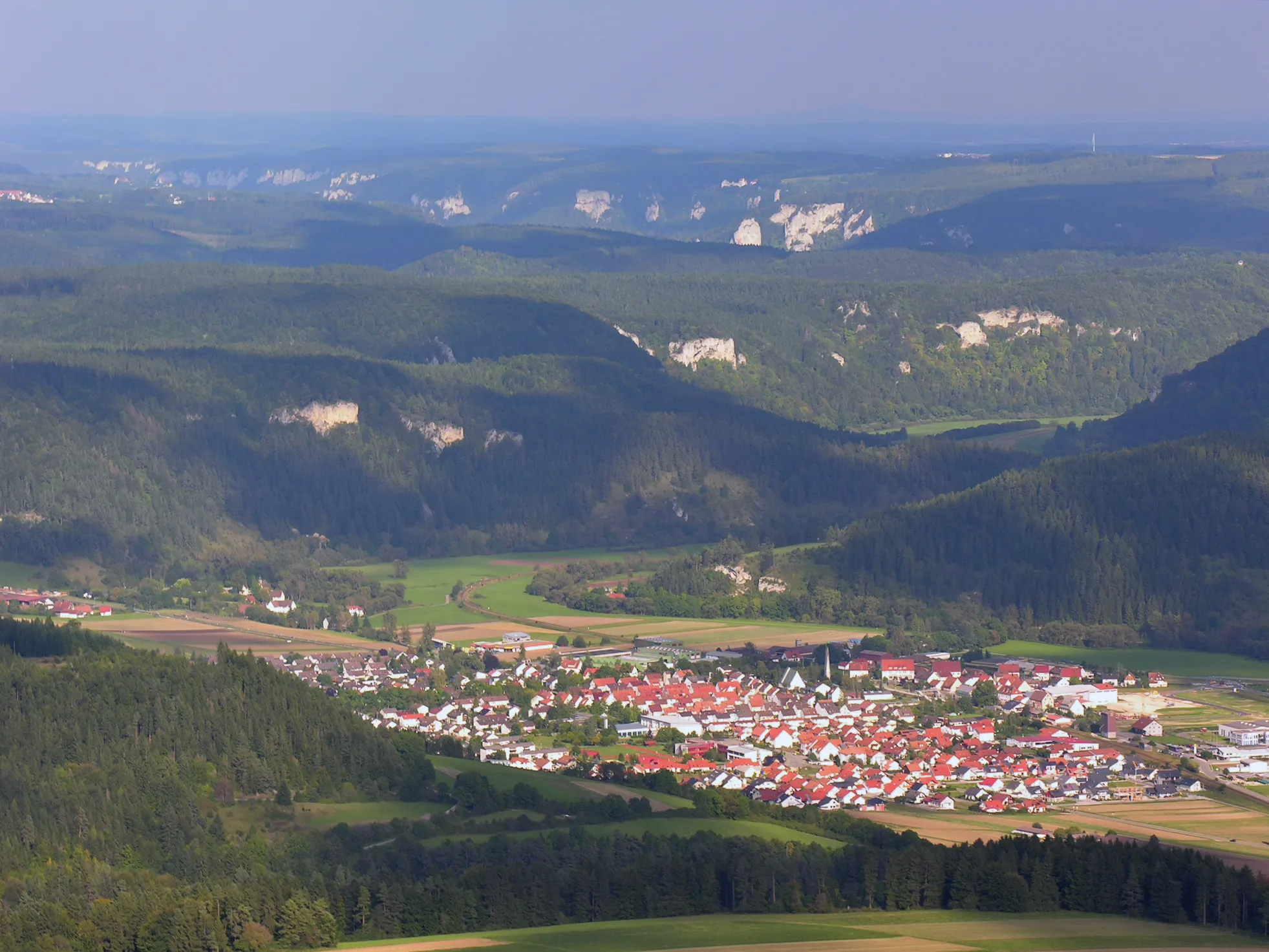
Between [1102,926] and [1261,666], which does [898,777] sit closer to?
[1102,926]

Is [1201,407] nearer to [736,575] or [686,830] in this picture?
[736,575]

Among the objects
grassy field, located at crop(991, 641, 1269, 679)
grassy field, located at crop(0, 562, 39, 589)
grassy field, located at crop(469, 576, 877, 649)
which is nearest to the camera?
grassy field, located at crop(991, 641, 1269, 679)

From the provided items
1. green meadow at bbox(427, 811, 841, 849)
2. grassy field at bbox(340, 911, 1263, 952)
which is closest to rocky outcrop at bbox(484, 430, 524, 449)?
green meadow at bbox(427, 811, 841, 849)

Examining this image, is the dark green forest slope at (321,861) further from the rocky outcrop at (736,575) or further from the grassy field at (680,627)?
the rocky outcrop at (736,575)

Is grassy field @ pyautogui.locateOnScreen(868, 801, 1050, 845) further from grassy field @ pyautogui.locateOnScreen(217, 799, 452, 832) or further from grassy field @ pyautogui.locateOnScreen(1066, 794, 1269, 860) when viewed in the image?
grassy field @ pyautogui.locateOnScreen(217, 799, 452, 832)

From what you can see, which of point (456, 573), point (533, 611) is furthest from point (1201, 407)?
point (533, 611)

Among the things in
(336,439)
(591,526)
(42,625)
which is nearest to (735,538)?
(591,526)
